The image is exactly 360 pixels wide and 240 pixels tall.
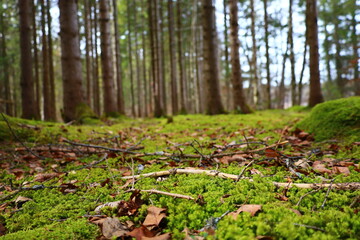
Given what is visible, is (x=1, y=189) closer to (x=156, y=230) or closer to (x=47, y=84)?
(x=156, y=230)

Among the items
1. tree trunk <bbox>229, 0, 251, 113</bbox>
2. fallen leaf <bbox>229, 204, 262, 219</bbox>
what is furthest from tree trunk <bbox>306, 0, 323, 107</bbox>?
fallen leaf <bbox>229, 204, 262, 219</bbox>

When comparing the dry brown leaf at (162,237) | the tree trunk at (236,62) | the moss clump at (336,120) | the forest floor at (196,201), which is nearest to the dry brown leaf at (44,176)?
the forest floor at (196,201)

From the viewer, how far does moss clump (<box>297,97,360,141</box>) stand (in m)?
2.90

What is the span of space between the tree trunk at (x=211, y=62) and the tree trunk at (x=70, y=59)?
464 cm

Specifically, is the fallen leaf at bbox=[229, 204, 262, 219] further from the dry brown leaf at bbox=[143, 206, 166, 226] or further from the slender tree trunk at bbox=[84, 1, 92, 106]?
the slender tree trunk at bbox=[84, 1, 92, 106]

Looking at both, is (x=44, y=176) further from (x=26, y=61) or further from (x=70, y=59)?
(x=26, y=61)

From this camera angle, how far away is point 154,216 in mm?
1282

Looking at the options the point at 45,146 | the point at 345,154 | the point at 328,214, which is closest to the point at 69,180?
the point at 45,146

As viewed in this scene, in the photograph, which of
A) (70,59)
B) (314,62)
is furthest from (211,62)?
(70,59)

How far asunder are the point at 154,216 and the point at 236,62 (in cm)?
825

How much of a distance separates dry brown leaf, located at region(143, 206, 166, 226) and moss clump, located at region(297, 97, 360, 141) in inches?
97.1

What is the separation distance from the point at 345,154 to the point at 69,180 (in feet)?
8.93

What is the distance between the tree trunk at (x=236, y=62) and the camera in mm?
8336

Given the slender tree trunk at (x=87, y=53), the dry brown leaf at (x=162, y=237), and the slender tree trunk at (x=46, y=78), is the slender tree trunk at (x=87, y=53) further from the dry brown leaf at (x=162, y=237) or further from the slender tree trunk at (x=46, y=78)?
the dry brown leaf at (x=162, y=237)
